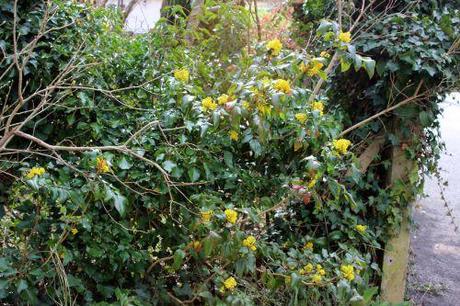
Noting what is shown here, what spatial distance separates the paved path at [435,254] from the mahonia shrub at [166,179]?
1.48 metres

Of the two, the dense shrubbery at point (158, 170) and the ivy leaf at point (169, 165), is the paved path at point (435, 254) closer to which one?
the dense shrubbery at point (158, 170)

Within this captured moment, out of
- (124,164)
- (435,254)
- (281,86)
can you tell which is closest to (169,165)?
(124,164)

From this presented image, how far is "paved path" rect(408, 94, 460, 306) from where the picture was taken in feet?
12.7

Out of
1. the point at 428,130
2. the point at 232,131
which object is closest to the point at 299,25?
the point at 428,130

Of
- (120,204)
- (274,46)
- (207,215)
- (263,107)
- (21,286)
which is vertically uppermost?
(274,46)

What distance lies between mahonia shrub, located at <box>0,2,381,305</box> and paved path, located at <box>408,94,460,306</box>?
1479mm

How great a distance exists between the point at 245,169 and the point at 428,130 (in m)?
1.52

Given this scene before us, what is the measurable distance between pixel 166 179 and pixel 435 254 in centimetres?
353

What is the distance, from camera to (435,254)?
4.62 metres

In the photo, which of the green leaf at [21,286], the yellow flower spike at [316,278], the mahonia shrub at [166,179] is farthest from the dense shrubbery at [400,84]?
the green leaf at [21,286]

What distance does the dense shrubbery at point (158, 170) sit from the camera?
195 cm

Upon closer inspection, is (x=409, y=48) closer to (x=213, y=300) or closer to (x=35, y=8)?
(x=213, y=300)

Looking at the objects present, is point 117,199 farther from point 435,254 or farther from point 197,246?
point 435,254

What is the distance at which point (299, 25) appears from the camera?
12.7 feet
